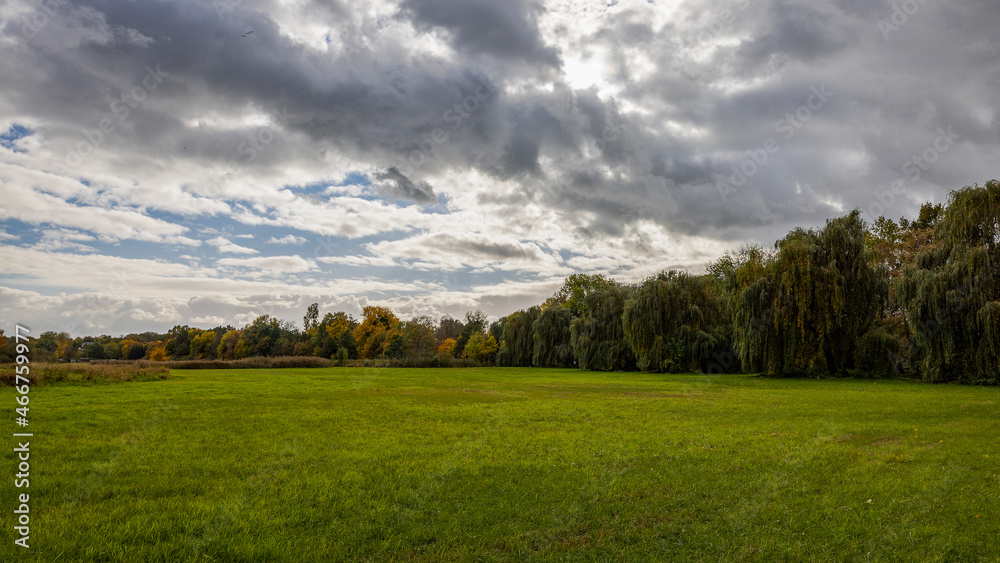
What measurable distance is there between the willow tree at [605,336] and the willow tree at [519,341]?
14.5 m

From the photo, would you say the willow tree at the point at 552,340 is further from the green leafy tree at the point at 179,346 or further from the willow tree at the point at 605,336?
the green leafy tree at the point at 179,346

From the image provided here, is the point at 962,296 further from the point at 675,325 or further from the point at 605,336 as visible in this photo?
the point at 605,336

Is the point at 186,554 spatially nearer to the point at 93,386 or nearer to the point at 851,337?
the point at 93,386

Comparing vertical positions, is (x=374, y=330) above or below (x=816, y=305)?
below

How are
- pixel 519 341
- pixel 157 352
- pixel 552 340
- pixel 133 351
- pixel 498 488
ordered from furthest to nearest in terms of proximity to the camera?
pixel 157 352 → pixel 133 351 → pixel 519 341 → pixel 552 340 → pixel 498 488

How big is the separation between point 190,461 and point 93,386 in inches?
693

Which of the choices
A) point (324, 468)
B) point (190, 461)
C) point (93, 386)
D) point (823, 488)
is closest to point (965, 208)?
point (823, 488)

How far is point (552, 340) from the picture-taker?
61.8 metres

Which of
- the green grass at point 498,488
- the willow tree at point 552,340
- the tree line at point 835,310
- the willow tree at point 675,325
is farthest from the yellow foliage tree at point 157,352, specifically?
the green grass at point 498,488

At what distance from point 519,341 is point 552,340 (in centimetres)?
699

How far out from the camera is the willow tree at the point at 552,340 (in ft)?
200

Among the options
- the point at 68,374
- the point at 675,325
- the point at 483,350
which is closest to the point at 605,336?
the point at 675,325

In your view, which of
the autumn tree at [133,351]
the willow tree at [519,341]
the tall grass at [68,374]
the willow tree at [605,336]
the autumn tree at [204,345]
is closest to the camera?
Result: the tall grass at [68,374]

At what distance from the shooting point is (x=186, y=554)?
5.04 meters
